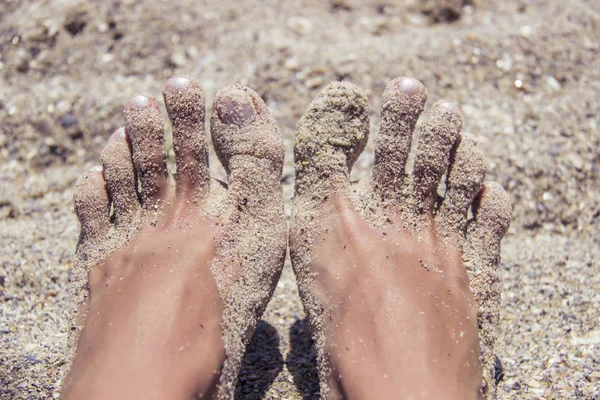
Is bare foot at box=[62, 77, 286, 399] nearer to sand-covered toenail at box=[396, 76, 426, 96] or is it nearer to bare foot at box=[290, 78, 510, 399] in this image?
bare foot at box=[290, 78, 510, 399]

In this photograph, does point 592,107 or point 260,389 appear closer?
point 260,389

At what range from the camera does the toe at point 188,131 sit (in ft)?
5.49

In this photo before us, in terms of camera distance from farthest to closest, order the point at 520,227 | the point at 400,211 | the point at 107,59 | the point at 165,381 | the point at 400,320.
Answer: the point at 107,59 → the point at 520,227 → the point at 400,211 → the point at 400,320 → the point at 165,381

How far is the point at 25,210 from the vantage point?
7.22 feet

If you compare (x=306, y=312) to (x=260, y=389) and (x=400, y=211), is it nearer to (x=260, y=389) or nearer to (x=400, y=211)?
(x=260, y=389)

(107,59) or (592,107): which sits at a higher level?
(107,59)

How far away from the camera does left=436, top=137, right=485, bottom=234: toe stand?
Answer: 5.50 ft

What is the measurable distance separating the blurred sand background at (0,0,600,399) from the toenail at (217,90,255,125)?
1.84 feet

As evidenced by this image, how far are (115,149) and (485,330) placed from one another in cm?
119

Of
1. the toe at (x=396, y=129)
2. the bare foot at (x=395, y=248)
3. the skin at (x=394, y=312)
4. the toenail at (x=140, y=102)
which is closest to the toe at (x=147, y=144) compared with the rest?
the toenail at (x=140, y=102)

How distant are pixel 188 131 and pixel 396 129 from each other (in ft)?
2.03

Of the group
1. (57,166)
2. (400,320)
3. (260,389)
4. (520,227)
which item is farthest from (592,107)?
(57,166)

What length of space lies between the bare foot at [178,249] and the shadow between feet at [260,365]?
0.41ft

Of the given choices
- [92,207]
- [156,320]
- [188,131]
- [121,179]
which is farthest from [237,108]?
[156,320]
